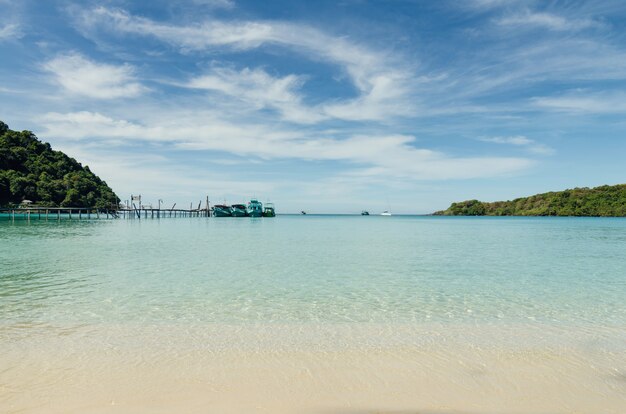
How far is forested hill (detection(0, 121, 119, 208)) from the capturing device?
10362 centimetres

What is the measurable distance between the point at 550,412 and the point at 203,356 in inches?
175

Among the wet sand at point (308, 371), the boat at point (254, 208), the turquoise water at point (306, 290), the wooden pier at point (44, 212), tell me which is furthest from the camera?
the boat at point (254, 208)

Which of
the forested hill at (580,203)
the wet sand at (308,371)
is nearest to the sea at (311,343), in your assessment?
the wet sand at (308,371)

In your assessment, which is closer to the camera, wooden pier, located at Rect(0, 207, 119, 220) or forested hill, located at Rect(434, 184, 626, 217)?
wooden pier, located at Rect(0, 207, 119, 220)

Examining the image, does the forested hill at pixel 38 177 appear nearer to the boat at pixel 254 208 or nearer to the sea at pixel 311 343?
the boat at pixel 254 208

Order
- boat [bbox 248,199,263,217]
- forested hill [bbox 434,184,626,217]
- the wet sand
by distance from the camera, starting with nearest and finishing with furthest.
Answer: the wet sand, boat [bbox 248,199,263,217], forested hill [bbox 434,184,626,217]

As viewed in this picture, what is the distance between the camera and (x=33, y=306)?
8.79 m

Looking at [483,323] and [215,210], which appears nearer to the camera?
[483,323]

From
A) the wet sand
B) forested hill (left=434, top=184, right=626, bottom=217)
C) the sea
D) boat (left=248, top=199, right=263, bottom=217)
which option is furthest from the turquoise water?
forested hill (left=434, top=184, right=626, bottom=217)

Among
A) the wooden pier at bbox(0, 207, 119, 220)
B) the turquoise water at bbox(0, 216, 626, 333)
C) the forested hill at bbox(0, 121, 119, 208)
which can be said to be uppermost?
the forested hill at bbox(0, 121, 119, 208)

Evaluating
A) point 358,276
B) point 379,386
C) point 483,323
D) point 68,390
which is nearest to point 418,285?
point 358,276

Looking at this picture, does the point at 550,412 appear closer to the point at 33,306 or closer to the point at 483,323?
the point at 483,323

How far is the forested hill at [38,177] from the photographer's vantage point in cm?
10362

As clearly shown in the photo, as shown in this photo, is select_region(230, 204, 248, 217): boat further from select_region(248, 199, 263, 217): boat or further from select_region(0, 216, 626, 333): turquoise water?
select_region(0, 216, 626, 333): turquoise water
